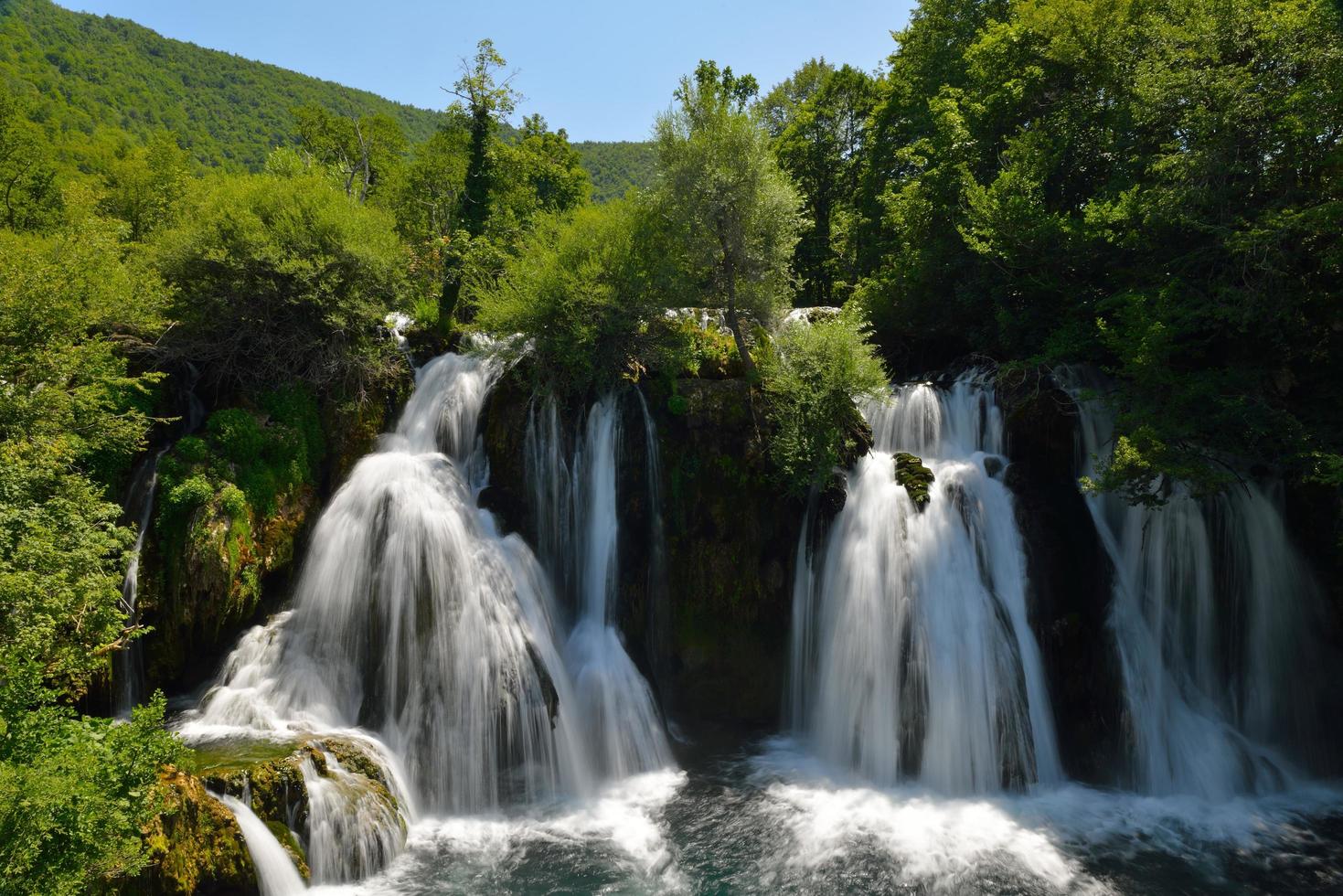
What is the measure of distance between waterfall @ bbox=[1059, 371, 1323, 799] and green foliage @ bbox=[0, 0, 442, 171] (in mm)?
55236

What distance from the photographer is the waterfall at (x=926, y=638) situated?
1227cm

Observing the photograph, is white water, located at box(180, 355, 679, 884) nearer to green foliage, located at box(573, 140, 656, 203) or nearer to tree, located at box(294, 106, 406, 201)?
tree, located at box(294, 106, 406, 201)

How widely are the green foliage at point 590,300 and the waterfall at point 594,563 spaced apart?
41.5 inches

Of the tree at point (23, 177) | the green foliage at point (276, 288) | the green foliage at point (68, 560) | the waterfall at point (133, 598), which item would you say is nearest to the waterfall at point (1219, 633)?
the green foliage at point (68, 560)

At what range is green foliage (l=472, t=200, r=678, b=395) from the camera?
1588 centimetres

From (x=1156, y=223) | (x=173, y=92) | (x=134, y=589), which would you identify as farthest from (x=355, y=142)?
(x=173, y=92)

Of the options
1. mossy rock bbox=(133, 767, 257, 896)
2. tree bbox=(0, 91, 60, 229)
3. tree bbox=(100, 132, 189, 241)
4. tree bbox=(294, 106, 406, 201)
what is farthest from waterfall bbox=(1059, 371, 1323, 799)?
tree bbox=(294, 106, 406, 201)

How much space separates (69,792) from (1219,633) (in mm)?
17465

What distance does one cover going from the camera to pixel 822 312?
20.2 metres

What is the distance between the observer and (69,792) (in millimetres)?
6281

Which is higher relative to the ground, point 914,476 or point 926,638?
point 914,476

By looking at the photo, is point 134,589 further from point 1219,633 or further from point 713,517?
point 1219,633

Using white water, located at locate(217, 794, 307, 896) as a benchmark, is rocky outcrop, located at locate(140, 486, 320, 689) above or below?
above

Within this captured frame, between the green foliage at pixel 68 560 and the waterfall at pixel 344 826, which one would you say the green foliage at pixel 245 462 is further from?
the waterfall at pixel 344 826
